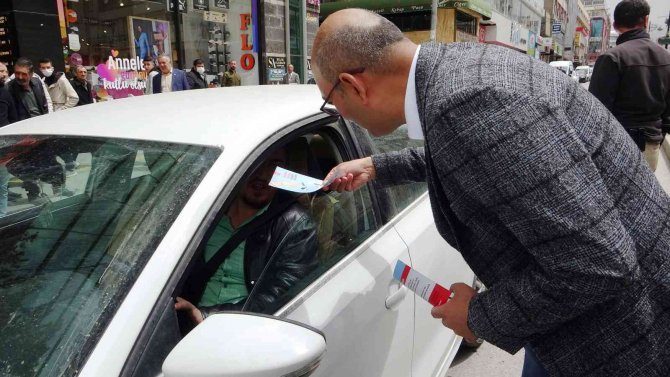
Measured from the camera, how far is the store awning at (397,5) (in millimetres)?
24672

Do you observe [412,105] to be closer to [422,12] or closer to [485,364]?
[485,364]

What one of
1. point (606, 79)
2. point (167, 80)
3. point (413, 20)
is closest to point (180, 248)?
point (606, 79)

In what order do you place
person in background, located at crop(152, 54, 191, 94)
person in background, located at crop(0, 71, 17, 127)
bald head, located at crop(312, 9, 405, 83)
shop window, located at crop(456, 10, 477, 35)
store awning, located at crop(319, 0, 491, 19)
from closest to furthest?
bald head, located at crop(312, 9, 405, 83), person in background, located at crop(0, 71, 17, 127), person in background, located at crop(152, 54, 191, 94), store awning, located at crop(319, 0, 491, 19), shop window, located at crop(456, 10, 477, 35)

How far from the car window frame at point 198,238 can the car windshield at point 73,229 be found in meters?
0.07

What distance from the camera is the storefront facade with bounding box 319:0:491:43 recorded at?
2486 centimetres

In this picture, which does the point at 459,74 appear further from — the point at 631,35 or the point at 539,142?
the point at 631,35

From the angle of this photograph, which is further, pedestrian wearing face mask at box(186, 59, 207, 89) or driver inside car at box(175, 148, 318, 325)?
Answer: pedestrian wearing face mask at box(186, 59, 207, 89)

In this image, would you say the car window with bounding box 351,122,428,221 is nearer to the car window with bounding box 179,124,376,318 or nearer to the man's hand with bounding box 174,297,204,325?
the car window with bounding box 179,124,376,318

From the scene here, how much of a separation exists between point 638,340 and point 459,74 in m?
0.73

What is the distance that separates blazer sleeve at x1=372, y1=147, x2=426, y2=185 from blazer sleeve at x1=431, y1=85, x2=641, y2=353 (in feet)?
2.56

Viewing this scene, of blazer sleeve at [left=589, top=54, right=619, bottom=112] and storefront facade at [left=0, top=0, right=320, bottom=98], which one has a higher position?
storefront facade at [left=0, top=0, right=320, bottom=98]

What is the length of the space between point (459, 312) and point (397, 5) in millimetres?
26333

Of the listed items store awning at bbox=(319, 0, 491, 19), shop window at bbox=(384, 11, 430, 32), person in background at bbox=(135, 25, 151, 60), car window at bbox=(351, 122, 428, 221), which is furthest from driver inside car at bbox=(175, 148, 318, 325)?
shop window at bbox=(384, 11, 430, 32)

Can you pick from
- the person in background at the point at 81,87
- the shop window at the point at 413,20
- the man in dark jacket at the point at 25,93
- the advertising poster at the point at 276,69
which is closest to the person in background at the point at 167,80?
the person in background at the point at 81,87
